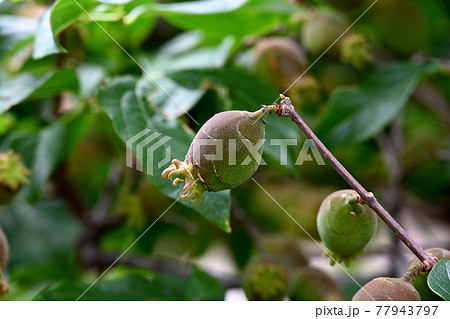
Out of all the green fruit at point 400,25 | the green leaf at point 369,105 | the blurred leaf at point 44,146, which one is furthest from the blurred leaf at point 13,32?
the green fruit at point 400,25

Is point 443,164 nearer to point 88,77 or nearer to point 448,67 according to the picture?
point 448,67

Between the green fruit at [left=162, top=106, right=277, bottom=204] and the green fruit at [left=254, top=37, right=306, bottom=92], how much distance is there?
367mm

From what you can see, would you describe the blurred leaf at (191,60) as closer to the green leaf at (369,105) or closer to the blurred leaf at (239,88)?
the blurred leaf at (239,88)

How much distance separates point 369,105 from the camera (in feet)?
2.72

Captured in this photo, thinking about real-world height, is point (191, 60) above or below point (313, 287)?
above

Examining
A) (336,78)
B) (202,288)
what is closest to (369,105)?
(336,78)

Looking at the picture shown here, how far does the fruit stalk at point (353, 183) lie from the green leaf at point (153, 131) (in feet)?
0.51

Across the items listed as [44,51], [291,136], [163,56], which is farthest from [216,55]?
[44,51]

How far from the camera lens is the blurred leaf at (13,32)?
85 cm

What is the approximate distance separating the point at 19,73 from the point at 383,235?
2.62 ft

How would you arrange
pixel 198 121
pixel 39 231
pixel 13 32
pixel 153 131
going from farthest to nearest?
pixel 39 231
pixel 13 32
pixel 198 121
pixel 153 131

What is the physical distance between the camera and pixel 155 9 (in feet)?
2.46

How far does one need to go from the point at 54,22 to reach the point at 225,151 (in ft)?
1.01

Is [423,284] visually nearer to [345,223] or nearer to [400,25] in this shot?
[345,223]
